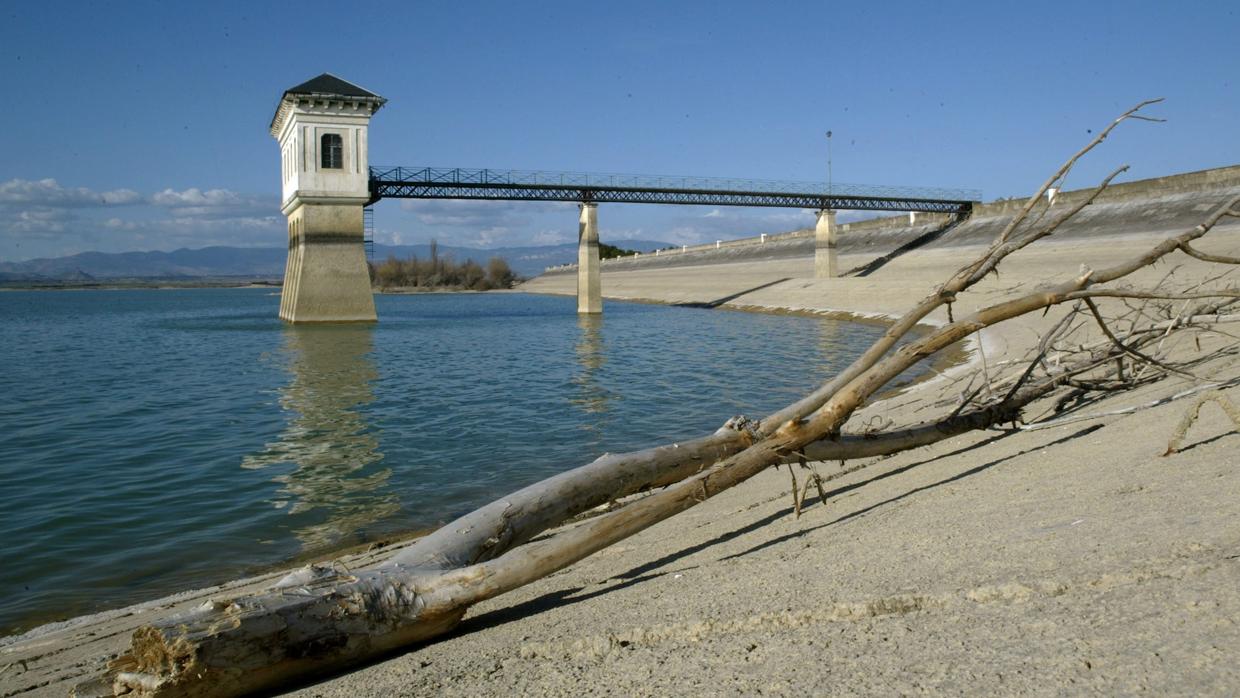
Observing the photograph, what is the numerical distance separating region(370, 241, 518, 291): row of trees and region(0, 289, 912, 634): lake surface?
9948 cm

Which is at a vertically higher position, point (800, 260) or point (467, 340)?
point (800, 260)

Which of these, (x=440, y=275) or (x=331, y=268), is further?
(x=440, y=275)

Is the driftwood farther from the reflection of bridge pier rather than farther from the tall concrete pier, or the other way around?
the tall concrete pier

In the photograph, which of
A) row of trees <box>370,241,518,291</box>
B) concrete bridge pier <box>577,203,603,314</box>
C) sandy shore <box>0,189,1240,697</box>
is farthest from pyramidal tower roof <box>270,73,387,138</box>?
row of trees <box>370,241,518,291</box>

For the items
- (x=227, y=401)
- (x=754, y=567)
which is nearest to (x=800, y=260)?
(x=227, y=401)

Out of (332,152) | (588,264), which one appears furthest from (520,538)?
(588,264)

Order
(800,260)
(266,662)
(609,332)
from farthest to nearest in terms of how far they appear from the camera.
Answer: (800,260) < (609,332) < (266,662)

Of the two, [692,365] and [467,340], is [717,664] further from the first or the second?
[467,340]

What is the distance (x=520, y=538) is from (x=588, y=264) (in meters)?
53.1

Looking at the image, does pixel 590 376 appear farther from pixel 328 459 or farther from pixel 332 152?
pixel 332 152

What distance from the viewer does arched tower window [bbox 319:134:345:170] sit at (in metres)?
50.1

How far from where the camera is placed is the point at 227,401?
62.8 feet

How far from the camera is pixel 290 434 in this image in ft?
49.3

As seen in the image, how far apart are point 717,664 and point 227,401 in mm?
18126
